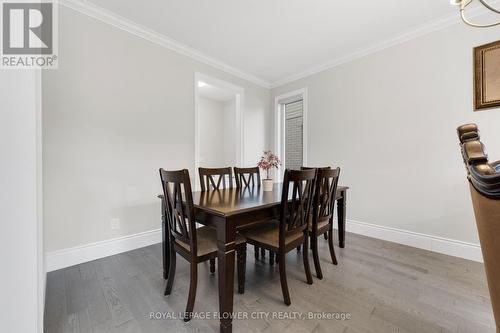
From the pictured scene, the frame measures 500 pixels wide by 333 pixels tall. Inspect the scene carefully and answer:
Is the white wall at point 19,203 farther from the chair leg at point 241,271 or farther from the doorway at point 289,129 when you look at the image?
the doorway at point 289,129

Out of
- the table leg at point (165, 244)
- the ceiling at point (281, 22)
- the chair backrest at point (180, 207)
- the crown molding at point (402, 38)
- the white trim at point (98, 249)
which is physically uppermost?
the ceiling at point (281, 22)

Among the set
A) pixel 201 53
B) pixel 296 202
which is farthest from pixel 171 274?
pixel 201 53

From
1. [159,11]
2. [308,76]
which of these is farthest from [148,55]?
[308,76]

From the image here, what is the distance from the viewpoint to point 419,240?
2.50m

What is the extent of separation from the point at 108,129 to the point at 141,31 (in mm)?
1250

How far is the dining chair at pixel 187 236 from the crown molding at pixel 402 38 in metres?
3.01

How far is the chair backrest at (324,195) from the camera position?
1786 mm

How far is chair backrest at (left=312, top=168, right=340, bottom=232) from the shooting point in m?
1.79

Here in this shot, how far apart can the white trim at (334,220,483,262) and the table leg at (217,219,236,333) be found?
6.16 feet

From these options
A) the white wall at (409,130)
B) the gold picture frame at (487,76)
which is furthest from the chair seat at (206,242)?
the gold picture frame at (487,76)

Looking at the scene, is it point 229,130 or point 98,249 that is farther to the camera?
point 229,130

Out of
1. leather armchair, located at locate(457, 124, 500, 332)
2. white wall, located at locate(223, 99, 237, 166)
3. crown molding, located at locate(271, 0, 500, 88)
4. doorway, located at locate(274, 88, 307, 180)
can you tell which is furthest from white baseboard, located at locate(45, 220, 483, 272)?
white wall, located at locate(223, 99, 237, 166)

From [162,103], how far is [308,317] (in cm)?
273

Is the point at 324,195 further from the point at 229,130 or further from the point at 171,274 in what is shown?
the point at 229,130
